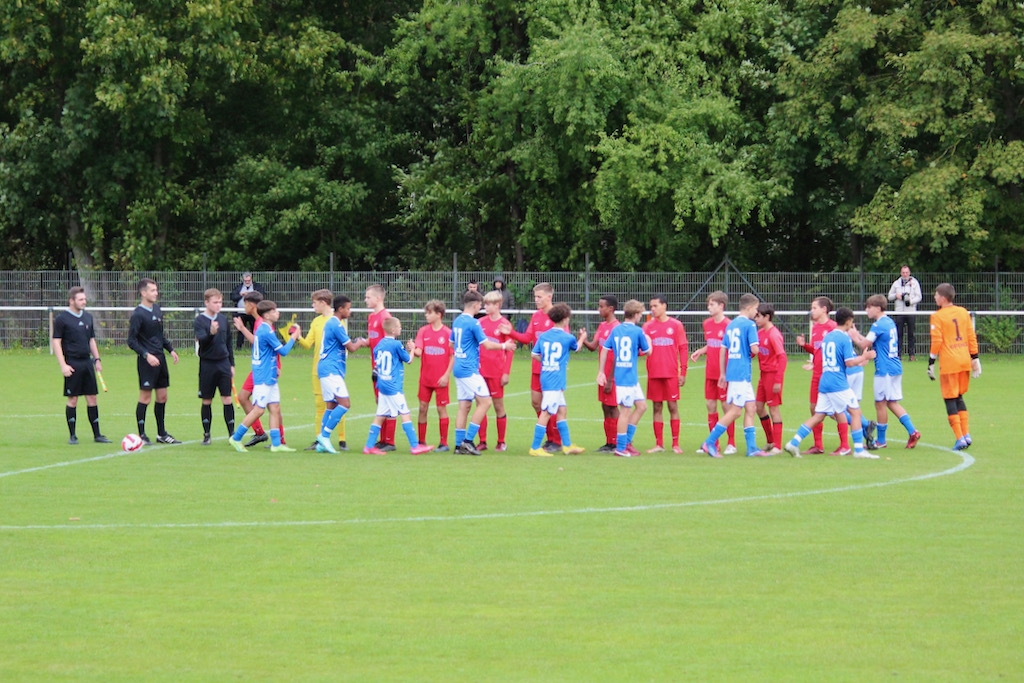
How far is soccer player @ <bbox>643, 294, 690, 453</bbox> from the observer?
15.6m

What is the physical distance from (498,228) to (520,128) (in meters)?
3.69

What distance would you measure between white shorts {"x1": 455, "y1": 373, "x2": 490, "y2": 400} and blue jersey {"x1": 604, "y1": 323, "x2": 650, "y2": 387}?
1.46 metres

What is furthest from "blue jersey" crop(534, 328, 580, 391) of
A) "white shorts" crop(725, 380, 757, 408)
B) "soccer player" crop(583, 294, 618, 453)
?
"white shorts" crop(725, 380, 757, 408)

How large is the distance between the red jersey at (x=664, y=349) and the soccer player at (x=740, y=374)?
78 centimetres

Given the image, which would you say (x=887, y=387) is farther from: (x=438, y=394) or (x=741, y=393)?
(x=438, y=394)

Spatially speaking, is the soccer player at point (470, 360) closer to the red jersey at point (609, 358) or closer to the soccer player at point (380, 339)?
the soccer player at point (380, 339)

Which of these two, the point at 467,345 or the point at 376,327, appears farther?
the point at 376,327

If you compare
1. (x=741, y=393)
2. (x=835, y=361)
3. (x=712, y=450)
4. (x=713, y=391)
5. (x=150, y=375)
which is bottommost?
(x=712, y=450)

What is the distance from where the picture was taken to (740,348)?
1476cm

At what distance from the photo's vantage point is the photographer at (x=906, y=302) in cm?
3097

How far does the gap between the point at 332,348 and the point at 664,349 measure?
372 centimetres

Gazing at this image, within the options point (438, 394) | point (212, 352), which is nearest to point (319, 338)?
point (212, 352)

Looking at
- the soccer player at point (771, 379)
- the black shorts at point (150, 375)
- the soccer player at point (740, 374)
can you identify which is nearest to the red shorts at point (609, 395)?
the soccer player at point (740, 374)

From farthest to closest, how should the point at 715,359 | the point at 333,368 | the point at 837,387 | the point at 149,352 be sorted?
the point at 715,359, the point at 149,352, the point at 333,368, the point at 837,387
